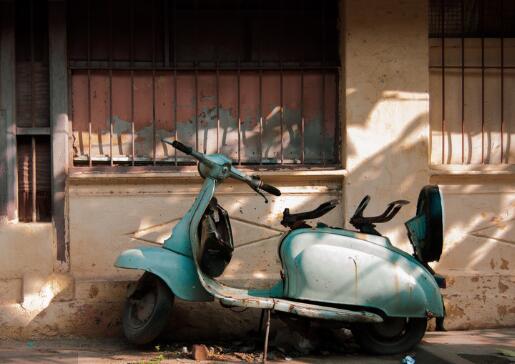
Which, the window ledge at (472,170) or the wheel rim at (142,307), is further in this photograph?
the window ledge at (472,170)

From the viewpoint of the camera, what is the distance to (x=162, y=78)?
23.7 ft

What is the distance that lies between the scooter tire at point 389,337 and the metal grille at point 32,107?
9.63 feet

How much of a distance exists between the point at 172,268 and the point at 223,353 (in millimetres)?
825

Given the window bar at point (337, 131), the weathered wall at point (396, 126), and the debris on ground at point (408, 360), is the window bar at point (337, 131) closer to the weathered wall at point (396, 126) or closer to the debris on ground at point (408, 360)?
the weathered wall at point (396, 126)

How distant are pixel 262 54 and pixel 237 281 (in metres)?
2.07

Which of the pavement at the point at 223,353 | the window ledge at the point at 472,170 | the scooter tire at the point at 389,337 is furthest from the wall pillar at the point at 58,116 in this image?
the window ledge at the point at 472,170

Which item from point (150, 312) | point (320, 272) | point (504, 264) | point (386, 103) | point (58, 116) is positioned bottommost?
point (150, 312)

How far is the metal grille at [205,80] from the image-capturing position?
7.16 m

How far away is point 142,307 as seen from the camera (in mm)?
6297

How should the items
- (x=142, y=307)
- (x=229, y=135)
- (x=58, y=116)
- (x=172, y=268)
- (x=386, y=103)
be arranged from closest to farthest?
1. (x=172, y=268)
2. (x=142, y=307)
3. (x=58, y=116)
4. (x=386, y=103)
5. (x=229, y=135)

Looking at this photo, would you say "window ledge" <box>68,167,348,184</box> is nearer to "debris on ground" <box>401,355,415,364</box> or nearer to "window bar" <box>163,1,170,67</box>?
"window bar" <box>163,1,170,67</box>

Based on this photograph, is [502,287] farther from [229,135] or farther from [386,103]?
[229,135]

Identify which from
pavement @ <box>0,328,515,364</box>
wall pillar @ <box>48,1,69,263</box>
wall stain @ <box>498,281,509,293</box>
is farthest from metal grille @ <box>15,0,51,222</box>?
wall stain @ <box>498,281,509,293</box>

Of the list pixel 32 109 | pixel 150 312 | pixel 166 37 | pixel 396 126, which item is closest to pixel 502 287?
pixel 396 126
